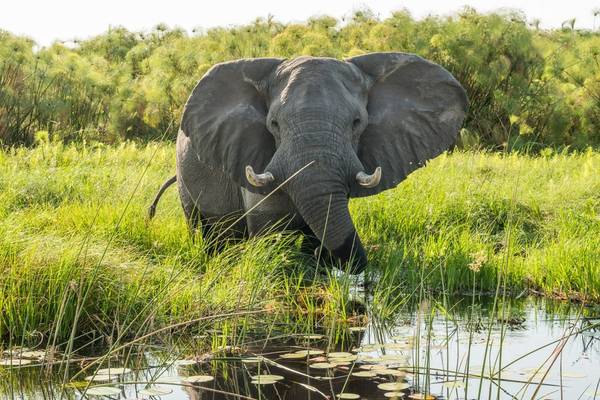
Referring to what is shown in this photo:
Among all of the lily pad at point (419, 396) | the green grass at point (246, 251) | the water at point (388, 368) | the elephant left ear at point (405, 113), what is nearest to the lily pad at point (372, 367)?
the water at point (388, 368)

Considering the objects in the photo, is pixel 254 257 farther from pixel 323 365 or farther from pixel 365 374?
pixel 365 374

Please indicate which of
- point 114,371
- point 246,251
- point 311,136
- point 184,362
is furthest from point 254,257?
point 114,371

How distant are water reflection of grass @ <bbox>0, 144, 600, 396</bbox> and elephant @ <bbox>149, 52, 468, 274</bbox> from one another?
34 centimetres

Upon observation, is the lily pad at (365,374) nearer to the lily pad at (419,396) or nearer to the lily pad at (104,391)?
the lily pad at (419,396)

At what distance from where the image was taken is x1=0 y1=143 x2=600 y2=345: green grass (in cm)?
621

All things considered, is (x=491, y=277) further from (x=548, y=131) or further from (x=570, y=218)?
(x=548, y=131)

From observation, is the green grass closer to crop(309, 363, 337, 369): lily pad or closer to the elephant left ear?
crop(309, 363, 337, 369): lily pad

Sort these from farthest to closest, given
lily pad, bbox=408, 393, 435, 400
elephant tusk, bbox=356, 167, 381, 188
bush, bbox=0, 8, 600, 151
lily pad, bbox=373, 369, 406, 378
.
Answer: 1. bush, bbox=0, 8, 600, 151
2. elephant tusk, bbox=356, 167, 381, 188
3. lily pad, bbox=373, 369, 406, 378
4. lily pad, bbox=408, 393, 435, 400

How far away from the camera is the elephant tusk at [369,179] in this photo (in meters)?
7.07

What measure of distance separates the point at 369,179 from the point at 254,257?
0.93 meters

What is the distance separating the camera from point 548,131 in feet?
62.1

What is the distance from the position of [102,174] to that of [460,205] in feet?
12.2

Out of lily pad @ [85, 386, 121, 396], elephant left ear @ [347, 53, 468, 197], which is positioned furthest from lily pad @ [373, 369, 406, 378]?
elephant left ear @ [347, 53, 468, 197]

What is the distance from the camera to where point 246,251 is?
7500mm
